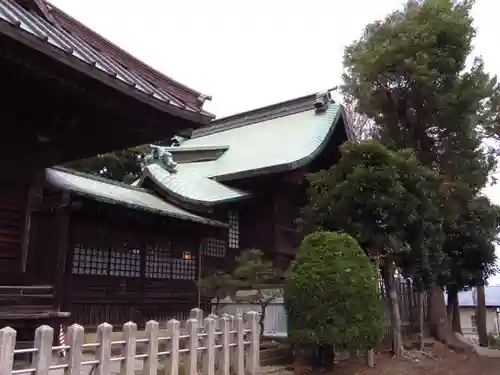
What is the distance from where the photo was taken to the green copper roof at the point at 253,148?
16094 millimetres

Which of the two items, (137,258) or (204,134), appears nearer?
(137,258)

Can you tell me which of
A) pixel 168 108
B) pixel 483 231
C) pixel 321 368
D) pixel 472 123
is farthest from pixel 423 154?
pixel 168 108

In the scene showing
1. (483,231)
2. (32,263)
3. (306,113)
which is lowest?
(32,263)

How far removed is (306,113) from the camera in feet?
70.5

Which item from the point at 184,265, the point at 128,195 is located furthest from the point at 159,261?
the point at 128,195

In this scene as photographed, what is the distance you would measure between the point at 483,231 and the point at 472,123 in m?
3.74

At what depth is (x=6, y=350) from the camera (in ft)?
15.5

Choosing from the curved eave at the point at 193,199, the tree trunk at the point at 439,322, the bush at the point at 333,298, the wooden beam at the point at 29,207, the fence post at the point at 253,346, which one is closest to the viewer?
the wooden beam at the point at 29,207

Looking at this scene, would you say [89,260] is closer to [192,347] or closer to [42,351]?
[192,347]

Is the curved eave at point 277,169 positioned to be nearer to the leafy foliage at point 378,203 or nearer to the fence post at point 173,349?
the leafy foliage at point 378,203

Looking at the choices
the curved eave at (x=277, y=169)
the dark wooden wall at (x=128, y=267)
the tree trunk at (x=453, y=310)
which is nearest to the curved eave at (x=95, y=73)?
the dark wooden wall at (x=128, y=267)

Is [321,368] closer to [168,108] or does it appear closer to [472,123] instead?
[168,108]

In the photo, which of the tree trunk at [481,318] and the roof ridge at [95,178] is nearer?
the roof ridge at [95,178]

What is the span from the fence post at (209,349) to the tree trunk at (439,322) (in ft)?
36.7
